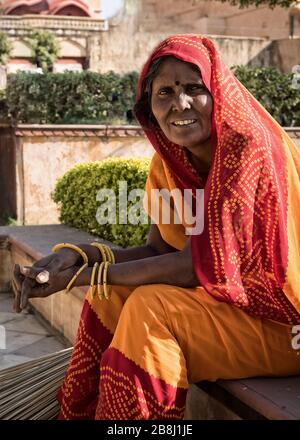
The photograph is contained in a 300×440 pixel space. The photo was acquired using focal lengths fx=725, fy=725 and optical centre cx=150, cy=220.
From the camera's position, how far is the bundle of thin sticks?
244 centimetres

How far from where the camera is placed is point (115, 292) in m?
2.26

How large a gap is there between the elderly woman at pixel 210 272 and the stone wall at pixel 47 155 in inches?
229

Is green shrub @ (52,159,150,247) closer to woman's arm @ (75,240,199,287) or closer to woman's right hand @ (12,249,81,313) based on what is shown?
woman's right hand @ (12,249,81,313)

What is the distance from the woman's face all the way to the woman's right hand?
1.62 ft

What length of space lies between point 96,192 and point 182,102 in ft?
9.46

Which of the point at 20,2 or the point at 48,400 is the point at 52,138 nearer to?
the point at 48,400

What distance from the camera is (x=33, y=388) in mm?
2572

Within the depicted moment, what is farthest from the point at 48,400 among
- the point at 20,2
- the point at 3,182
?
the point at 20,2

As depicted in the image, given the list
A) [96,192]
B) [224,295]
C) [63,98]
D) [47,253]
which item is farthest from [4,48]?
[224,295]

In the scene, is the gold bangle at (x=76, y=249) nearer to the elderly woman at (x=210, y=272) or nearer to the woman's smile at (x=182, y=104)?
the elderly woman at (x=210, y=272)

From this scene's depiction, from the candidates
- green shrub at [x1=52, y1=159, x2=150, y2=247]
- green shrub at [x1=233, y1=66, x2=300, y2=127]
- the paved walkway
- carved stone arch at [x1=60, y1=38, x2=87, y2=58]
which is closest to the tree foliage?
carved stone arch at [x1=60, y1=38, x2=87, y2=58]

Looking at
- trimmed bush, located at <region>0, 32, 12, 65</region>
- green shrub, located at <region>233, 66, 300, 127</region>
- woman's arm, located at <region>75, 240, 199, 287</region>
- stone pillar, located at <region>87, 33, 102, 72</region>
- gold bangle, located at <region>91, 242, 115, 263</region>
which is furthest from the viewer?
trimmed bush, located at <region>0, 32, 12, 65</region>

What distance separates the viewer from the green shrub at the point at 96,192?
4410mm
